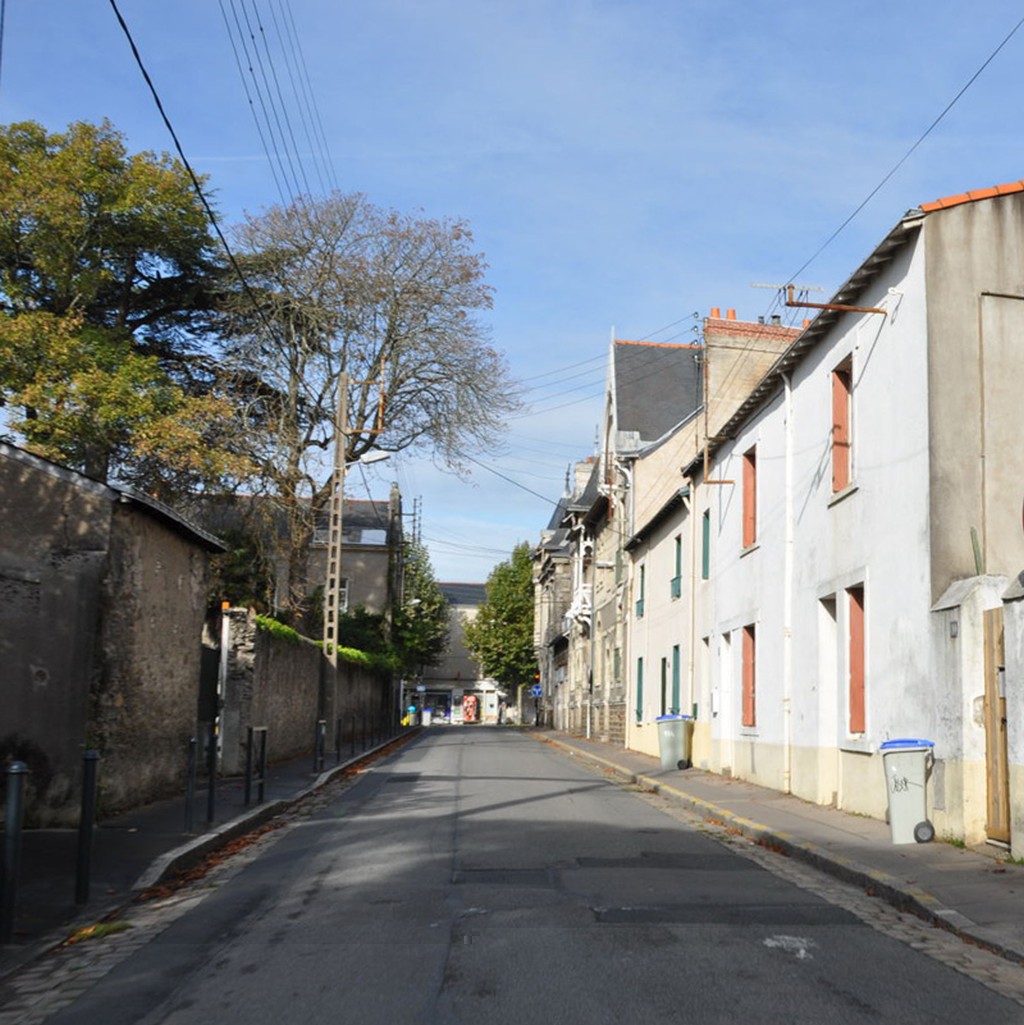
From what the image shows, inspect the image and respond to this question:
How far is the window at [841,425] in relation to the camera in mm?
14750

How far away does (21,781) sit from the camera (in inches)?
266

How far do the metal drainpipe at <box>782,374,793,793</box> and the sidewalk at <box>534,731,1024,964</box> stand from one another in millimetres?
527

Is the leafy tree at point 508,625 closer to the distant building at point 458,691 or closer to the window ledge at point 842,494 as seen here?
the distant building at point 458,691

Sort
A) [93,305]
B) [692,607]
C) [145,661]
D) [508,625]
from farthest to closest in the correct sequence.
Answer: [508,625], [93,305], [692,607], [145,661]

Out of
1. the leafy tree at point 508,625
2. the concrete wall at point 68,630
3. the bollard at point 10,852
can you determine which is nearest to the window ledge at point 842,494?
the concrete wall at point 68,630

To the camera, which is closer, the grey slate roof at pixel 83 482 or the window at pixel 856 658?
A: the grey slate roof at pixel 83 482

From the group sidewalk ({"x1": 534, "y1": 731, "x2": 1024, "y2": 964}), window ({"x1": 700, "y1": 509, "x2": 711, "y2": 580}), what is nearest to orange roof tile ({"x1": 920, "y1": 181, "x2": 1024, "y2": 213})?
sidewalk ({"x1": 534, "y1": 731, "x2": 1024, "y2": 964})

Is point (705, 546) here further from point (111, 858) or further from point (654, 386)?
point (654, 386)

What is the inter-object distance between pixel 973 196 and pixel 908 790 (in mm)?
5678

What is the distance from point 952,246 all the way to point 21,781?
9.53 metres

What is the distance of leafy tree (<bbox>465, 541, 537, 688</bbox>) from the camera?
79.9 meters

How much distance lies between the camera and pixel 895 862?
9.80 metres

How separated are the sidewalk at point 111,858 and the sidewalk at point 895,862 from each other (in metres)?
5.13

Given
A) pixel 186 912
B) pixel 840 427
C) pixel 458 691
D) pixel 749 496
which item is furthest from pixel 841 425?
pixel 458 691
